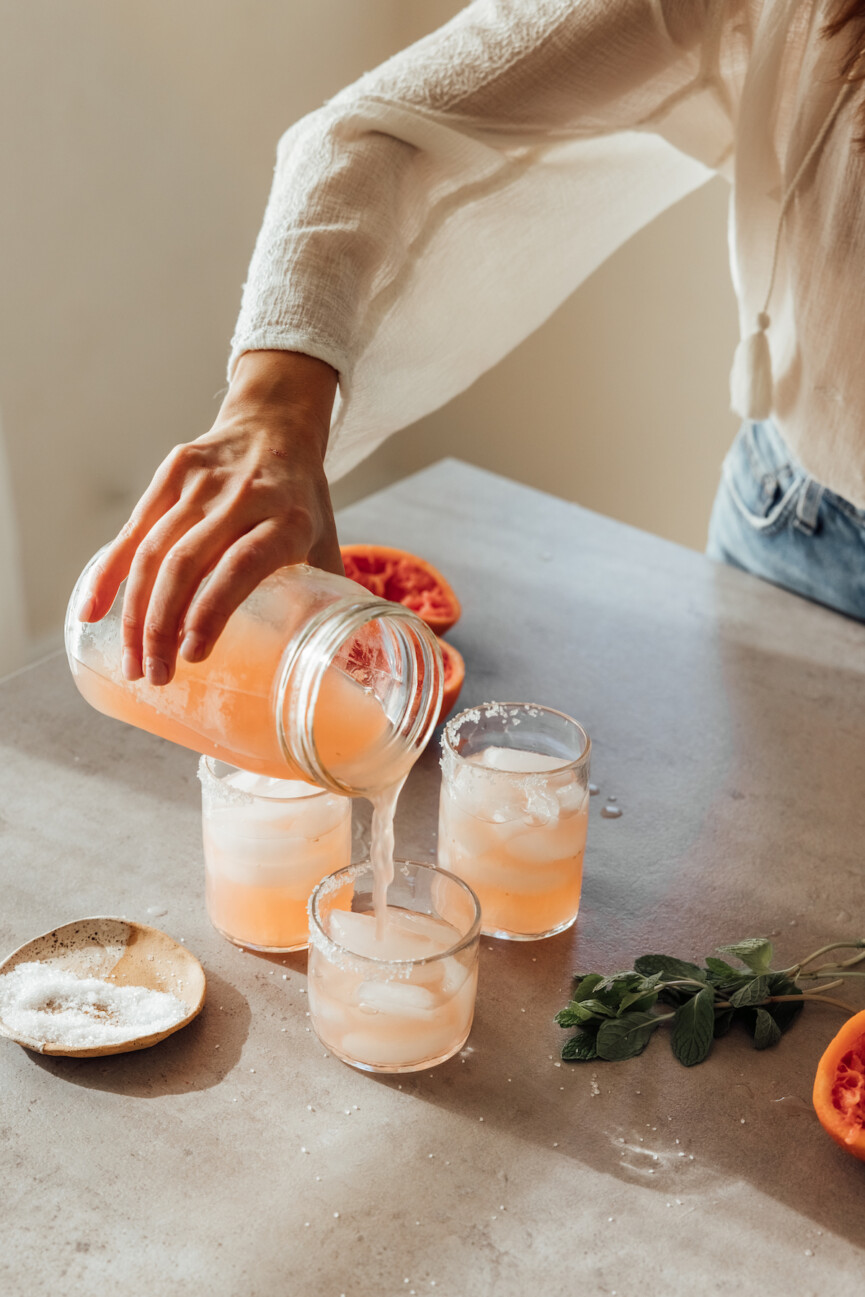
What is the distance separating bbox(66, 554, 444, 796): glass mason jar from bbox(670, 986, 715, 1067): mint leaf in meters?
0.28

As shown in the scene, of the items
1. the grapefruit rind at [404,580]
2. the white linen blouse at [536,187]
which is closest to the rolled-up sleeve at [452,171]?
the white linen blouse at [536,187]

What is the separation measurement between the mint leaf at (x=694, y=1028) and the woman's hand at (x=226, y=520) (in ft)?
1.39

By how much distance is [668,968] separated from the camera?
0.91 m

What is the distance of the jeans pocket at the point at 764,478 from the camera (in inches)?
59.4

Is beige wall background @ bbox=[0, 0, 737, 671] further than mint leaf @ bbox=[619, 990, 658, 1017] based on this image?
Yes

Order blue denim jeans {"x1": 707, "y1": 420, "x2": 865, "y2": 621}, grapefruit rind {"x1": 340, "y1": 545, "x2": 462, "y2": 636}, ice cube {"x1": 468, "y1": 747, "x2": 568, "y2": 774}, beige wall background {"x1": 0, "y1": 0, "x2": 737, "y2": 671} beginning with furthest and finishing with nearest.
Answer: beige wall background {"x1": 0, "y1": 0, "x2": 737, "y2": 671}
blue denim jeans {"x1": 707, "y1": 420, "x2": 865, "y2": 621}
grapefruit rind {"x1": 340, "y1": 545, "x2": 462, "y2": 636}
ice cube {"x1": 468, "y1": 747, "x2": 568, "y2": 774}

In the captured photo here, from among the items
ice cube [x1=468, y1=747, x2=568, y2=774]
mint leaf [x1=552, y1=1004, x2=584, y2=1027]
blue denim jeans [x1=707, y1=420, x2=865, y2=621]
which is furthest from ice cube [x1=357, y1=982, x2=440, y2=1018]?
blue denim jeans [x1=707, y1=420, x2=865, y2=621]

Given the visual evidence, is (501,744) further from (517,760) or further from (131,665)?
(131,665)

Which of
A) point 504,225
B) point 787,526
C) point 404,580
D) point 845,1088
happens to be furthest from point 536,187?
point 845,1088

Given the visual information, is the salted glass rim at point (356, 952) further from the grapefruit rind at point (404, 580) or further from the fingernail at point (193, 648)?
the grapefruit rind at point (404, 580)

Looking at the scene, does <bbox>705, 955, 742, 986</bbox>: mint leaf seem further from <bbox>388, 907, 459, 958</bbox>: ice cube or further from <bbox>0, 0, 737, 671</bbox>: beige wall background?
<bbox>0, 0, 737, 671</bbox>: beige wall background

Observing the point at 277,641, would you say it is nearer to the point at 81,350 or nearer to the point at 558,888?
the point at 558,888

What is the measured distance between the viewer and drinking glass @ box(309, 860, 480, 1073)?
0.81 metres

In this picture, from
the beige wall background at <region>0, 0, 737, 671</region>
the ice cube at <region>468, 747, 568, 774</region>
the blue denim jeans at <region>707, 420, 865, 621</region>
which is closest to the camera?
the ice cube at <region>468, 747, 568, 774</region>
